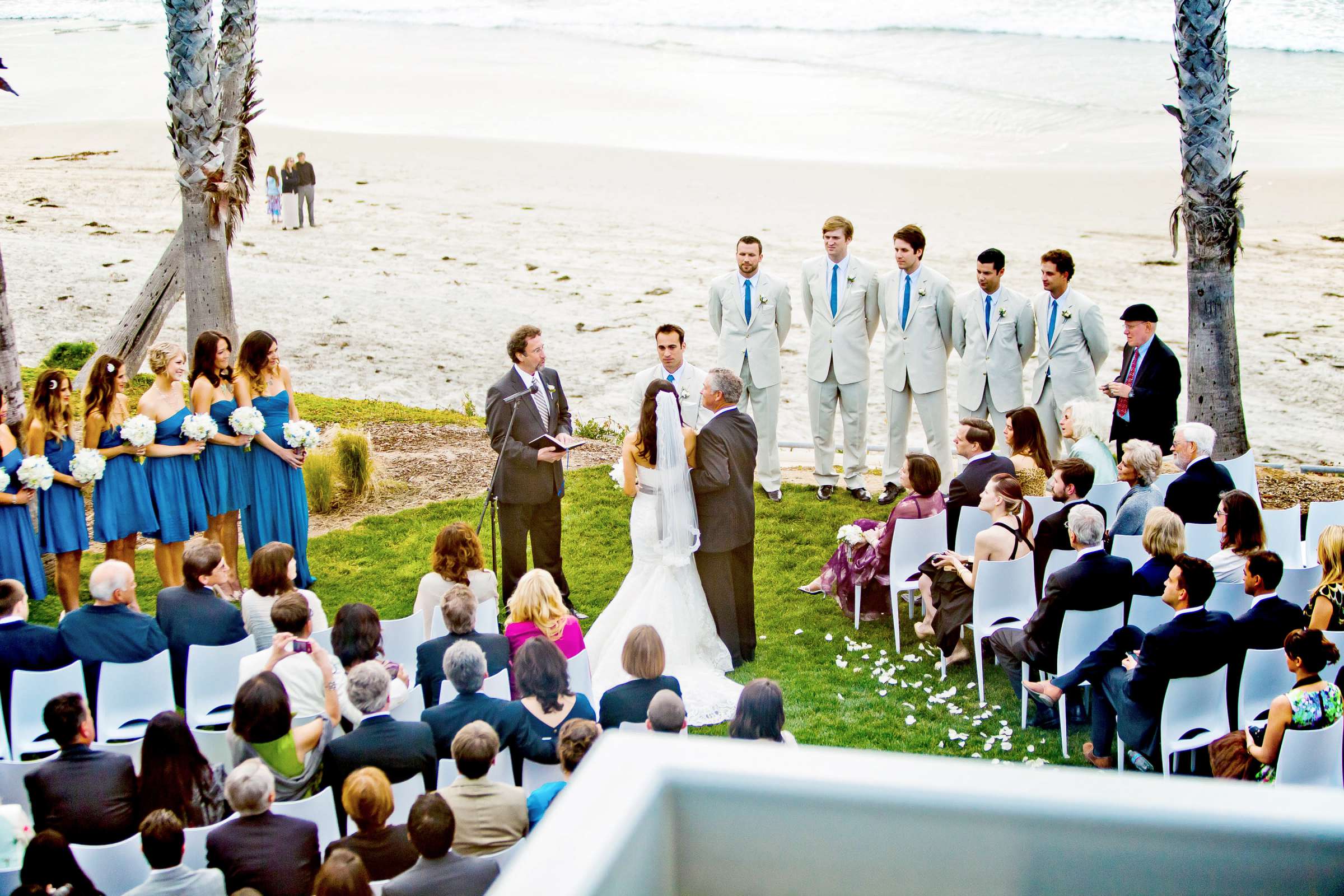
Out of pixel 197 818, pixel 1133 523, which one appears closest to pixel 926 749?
pixel 1133 523

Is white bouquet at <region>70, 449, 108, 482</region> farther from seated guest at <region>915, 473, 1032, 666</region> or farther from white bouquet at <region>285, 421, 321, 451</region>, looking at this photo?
seated guest at <region>915, 473, 1032, 666</region>

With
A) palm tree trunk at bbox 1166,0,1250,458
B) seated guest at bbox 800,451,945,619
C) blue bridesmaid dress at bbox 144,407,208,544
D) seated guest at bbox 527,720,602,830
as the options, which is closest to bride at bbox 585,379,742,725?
seated guest at bbox 800,451,945,619

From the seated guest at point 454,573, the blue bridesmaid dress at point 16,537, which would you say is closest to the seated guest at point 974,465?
the seated guest at point 454,573

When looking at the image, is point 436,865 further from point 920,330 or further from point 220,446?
point 920,330

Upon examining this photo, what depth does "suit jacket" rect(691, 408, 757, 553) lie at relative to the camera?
746 cm

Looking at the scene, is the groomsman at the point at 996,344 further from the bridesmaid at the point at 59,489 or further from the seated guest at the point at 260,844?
the seated guest at the point at 260,844

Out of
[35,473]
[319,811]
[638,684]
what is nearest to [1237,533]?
[638,684]

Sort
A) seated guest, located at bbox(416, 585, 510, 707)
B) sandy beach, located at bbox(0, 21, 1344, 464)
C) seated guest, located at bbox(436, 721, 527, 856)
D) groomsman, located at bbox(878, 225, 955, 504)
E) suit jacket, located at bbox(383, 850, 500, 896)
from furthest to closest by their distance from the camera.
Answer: sandy beach, located at bbox(0, 21, 1344, 464)
groomsman, located at bbox(878, 225, 955, 504)
seated guest, located at bbox(416, 585, 510, 707)
seated guest, located at bbox(436, 721, 527, 856)
suit jacket, located at bbox(383, 850, 500, 896)

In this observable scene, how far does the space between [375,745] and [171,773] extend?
781 mm

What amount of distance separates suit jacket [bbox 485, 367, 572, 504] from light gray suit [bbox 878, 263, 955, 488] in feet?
10.6

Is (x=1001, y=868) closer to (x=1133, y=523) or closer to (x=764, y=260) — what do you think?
(x=1133, y=523)

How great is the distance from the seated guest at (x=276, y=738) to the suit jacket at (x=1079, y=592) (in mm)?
3613

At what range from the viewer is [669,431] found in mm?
7527

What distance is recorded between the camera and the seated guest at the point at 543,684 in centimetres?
541
